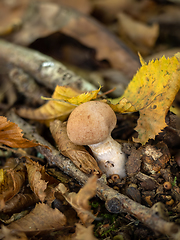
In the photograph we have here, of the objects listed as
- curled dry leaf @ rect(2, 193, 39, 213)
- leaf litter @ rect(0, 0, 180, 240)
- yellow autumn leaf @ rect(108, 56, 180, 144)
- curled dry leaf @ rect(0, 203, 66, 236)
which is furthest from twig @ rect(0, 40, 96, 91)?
curled dry leaf @ rect(0, 203, 66, 236)

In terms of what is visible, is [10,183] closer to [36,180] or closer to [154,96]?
[36,180]

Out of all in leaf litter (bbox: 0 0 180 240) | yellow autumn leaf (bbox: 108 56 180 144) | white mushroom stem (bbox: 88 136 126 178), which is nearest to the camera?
leaf litter (bbox: 0 0 180 240)

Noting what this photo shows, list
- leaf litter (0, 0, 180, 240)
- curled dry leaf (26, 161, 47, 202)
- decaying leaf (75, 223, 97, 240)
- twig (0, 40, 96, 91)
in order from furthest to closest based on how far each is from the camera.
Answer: twig (0, 40, 96, 91), curled dry leaf (26, 161, 47, 202), leaf litter (0, 0, 180, 240), decaying leaf (75, 223, 97, 240)

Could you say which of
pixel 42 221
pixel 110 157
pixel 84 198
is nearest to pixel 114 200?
pixel 84 198

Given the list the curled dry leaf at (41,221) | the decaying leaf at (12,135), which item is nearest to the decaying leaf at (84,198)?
the curled dry leaf at (41,221)

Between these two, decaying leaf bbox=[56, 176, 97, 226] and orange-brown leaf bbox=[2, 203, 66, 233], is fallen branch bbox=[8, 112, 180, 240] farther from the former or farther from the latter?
orange-brown leaf bbox=[2, 203, 66, 233]
